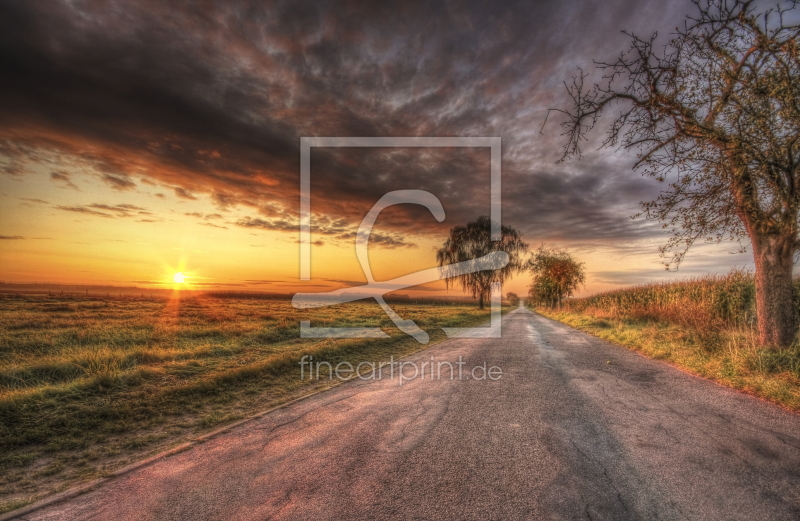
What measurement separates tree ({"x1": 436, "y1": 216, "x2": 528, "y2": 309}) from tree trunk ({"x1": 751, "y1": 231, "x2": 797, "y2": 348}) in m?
32.1

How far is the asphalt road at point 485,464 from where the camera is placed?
274 cm

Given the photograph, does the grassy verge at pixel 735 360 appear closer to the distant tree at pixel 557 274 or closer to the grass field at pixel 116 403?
the grass field at pixel 116 403

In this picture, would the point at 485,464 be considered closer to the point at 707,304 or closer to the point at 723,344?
the point at 723,344

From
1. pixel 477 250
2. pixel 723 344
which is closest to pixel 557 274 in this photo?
pixel 477 250

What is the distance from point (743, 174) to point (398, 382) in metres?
9.34

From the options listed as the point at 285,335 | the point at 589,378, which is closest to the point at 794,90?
the point at 589,378

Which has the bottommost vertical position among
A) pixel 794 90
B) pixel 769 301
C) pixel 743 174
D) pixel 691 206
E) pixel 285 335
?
pixel 285 335

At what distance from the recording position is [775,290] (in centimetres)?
788

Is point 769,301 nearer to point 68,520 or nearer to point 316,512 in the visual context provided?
point 316,512

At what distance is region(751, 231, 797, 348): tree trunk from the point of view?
766 centimetres

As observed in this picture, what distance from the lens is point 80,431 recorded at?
4.64m

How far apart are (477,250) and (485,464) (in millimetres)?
→ 38520

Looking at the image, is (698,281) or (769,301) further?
(698,281)

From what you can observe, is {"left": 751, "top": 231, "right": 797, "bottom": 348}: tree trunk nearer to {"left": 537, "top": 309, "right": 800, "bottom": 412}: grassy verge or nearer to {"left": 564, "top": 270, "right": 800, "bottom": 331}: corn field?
{"left": 537, "top": 309, "right": 800, "bottom": 412}: grassy verge
